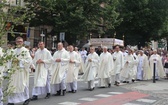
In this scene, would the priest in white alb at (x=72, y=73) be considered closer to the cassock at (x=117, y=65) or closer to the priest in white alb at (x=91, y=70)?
the priest in white alb at (x=91, y=70)

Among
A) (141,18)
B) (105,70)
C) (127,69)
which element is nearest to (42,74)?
(105,70)

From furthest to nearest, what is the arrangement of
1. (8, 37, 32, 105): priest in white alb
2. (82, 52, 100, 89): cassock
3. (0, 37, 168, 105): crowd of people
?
(82, 52, 100, 89): cassock < (0, 37, 168, 105): crowd of people < (8, 37, 32, 105): priest in white alb

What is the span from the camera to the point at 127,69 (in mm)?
16500

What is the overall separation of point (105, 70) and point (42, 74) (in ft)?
14.3

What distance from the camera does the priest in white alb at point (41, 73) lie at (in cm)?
998

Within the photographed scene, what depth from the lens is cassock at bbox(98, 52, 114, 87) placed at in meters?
13.8

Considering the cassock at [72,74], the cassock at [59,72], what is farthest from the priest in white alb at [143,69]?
the cassock at [59,72]

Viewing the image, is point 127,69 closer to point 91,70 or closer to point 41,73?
point 91,70

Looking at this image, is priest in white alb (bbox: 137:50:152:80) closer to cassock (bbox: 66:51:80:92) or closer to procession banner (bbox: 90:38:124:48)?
cassock (bbox: 66:51:80:92)

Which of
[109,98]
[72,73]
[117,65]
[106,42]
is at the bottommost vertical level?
[109,98]

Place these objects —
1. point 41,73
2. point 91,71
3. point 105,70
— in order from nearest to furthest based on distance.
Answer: point 41,73 < point 91,71 < point 105,70

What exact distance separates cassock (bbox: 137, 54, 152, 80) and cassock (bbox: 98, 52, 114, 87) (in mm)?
4648

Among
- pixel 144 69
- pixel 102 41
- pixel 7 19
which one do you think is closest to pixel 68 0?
pixel 102 41

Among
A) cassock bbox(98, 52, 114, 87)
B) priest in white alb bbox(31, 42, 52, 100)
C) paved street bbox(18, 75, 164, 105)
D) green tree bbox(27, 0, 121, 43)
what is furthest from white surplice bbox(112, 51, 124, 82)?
green tree bbox(27, 0, 121, 43)
